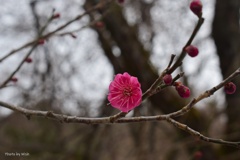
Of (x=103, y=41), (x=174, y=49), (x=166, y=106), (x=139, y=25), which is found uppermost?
(x=139, y=25)

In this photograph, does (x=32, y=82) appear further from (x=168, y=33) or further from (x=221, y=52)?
(x=221, y=52)

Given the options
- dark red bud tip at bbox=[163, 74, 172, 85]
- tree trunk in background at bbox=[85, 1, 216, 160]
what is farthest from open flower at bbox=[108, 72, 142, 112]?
tree trunk in background at bbox=[85, 1, 216, 160]

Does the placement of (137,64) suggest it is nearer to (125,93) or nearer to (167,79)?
(125,93)

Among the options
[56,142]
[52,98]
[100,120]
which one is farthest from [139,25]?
[100,120]

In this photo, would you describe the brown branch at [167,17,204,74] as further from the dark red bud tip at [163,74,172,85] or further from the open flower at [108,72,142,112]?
the open flower at [108,72,142,112]

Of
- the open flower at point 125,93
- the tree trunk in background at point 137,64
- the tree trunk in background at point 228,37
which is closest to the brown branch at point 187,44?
the open flower at point 125,93

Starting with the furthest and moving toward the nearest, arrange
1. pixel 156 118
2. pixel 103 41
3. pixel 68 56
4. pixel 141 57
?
pixel 68 56, pixel 103 41, pixel 141 57, pixel 156 118
